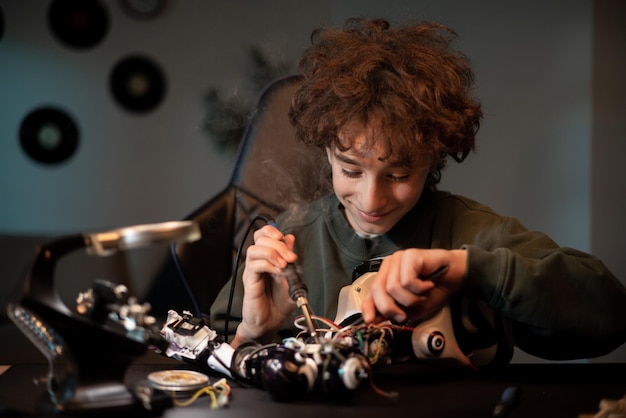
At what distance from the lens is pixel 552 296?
997 mm

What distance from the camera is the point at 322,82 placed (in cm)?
126

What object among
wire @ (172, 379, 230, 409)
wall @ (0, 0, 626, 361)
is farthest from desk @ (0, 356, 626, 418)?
wall @ (0, 0, 626, 361)

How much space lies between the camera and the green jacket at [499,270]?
979mm

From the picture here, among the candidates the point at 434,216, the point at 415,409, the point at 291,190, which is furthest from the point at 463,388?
the point at 291,190

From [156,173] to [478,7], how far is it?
3.78ft

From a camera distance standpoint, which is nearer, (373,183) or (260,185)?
(373,183)

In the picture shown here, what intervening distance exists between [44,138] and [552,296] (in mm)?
1954

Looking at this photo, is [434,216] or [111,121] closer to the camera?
[434,216]

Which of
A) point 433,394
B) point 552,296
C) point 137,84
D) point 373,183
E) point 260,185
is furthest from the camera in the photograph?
point 137,84

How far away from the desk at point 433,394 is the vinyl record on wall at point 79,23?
1.66m

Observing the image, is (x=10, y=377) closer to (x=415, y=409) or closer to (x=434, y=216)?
(x=415, y=409)

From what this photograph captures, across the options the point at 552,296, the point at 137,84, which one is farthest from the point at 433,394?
the point at 137,84

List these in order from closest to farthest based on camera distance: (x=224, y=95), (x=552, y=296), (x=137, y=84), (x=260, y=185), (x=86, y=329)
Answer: (x=86, y=329) → (x=552, y=296) → (x=260, y=185) → (x=224, y=95) → (x=137, y=84)

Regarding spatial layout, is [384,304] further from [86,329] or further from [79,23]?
[79,23]
